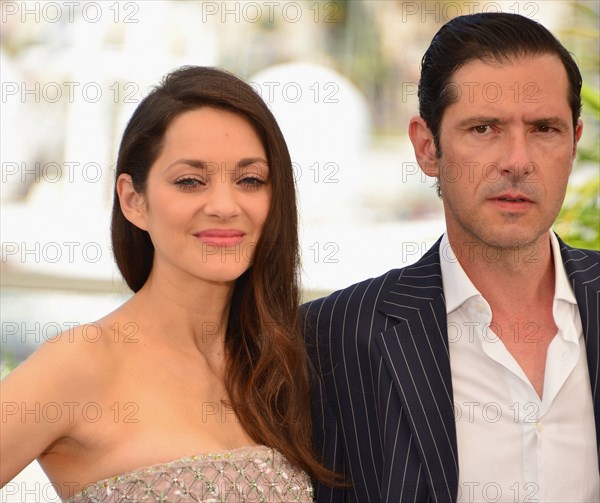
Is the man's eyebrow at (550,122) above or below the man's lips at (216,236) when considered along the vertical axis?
above

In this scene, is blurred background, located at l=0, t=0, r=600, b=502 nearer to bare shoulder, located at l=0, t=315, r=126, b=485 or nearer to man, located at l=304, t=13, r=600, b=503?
man, located at l=304, t=13, r=600, b=503

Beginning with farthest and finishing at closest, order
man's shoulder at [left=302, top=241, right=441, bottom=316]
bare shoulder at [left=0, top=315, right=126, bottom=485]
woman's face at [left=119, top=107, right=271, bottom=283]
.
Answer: man's shoulder at [left=302, top=241, right=441, bottom=316] < woman's face at [left=119, top=107, right=271, bottom=283] < bare shoulder at [left=0, top=315, right=126, bottom=485]

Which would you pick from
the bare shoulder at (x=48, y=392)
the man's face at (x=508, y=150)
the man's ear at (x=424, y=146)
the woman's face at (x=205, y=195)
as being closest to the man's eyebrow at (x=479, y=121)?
the man's face at (x=508, y=150)

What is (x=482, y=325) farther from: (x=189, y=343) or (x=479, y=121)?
(x=189, y=343)

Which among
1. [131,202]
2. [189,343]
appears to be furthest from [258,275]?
[131,202]

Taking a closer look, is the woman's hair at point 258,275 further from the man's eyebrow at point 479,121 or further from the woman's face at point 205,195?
the man's eyebrow at point 479,121

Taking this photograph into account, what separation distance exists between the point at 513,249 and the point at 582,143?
7.15ft

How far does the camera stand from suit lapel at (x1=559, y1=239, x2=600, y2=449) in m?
1.87

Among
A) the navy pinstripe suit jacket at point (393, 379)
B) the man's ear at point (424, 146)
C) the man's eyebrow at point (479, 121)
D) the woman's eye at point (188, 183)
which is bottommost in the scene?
the navy pinstripe suit jacket at point (393, 379)

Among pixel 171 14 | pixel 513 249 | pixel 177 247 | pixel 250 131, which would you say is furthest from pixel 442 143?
pixel 171 14

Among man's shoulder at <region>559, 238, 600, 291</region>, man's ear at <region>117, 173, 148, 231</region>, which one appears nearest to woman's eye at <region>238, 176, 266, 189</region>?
man's ear at <region>117, 173, 148, 231</region>

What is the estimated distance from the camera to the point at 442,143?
6.61ft

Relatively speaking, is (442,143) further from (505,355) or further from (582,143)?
(582,143)

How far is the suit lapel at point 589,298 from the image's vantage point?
1869 millimetres
